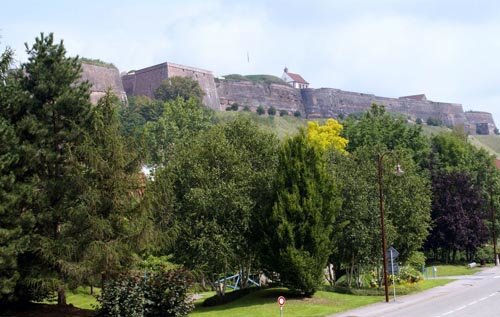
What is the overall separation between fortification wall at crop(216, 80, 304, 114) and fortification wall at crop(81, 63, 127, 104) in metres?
31.7

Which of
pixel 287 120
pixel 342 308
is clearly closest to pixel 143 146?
pixel 342 308

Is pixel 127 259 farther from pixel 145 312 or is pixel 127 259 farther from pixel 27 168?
pixel 27 168

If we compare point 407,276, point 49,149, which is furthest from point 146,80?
point 49,149

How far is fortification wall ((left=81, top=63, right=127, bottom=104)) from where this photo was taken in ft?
428

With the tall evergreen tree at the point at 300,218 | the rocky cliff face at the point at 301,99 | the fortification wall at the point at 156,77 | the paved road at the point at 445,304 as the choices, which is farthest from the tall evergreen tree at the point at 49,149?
the rocky cliff face at the point at 301,99

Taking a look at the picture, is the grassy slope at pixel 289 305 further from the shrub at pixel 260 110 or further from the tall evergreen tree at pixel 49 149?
the shrub at pixel 260 110

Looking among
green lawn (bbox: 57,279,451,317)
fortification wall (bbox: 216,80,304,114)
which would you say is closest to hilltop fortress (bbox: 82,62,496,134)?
fortification wall (bbox: 216,80,304,114)

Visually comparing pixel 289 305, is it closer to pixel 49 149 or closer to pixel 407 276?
pixel 49 149

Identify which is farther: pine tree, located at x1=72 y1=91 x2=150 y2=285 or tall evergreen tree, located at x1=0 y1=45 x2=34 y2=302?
pine tree, located at x1=72 y1=91 x2=150 y2=285

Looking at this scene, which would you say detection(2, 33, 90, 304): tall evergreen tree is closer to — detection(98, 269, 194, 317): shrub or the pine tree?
the pine tree

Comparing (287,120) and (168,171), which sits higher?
(287,120)

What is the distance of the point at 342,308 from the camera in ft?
96.7

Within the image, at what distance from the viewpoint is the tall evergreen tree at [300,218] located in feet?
101

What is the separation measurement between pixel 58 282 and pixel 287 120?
5608 inches
